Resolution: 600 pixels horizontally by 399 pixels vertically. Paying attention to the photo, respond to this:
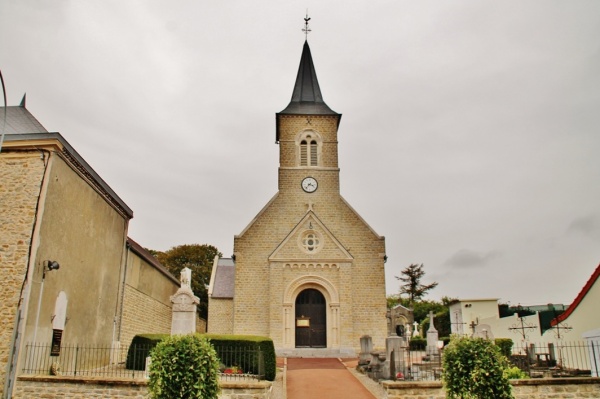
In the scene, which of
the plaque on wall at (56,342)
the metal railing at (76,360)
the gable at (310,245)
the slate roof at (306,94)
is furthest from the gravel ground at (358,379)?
the slate roof at (306,94)

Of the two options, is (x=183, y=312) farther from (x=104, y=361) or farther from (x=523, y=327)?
(x=523, y=327)

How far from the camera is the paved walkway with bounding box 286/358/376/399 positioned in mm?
13305

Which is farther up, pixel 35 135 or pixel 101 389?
pixel 35 135

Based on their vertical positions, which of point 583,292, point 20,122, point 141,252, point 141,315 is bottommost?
point 141,315

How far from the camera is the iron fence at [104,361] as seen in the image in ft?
42.4

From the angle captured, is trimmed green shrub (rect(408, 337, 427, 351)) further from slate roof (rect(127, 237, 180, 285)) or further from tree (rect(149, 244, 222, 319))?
tree (rect(149, 244, 222, 319))

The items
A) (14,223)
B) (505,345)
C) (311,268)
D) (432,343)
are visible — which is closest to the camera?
(14,223)

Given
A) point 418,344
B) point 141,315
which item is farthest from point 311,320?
point 418,344

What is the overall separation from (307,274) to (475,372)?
1534cm

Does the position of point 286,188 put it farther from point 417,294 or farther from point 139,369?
point 417,294

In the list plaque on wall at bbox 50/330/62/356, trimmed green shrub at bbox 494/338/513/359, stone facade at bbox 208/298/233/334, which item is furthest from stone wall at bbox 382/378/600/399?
stone facade at bbox 208/298/233/334

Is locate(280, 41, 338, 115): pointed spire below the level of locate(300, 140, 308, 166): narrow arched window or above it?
above

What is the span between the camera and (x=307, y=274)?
24953 millimetres

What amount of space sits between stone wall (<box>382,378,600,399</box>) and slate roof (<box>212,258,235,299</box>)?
1715cm
